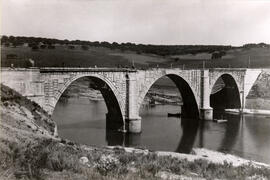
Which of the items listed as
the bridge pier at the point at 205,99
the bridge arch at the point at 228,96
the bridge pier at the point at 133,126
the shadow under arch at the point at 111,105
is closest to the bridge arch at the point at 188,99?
the bridge pier at the point at 205,99

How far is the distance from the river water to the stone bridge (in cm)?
233

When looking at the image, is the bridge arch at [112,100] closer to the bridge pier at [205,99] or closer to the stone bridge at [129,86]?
the stone bridge at [129,86]

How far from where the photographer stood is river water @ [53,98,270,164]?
110ft

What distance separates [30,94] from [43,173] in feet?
62.3

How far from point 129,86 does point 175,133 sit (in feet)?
23.4

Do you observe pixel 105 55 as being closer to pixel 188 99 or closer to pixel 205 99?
pixel 188 99

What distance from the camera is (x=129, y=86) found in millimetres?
38438

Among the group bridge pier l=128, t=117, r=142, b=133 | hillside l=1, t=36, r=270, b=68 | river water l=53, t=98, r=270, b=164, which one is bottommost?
river water l=53, t=98, r=270, b=164

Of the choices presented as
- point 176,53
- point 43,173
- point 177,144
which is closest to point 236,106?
point 177,144

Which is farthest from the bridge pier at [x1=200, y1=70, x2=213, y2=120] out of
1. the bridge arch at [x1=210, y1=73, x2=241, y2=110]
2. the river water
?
the bridge arch at [x1=210, y1=73, x2=241, y2=110]

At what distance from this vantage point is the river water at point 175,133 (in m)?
33.7

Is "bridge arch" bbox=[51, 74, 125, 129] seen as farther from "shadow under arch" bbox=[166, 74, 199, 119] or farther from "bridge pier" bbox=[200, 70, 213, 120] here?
"bridge pier" bbox=[200, 70, 213, 120]

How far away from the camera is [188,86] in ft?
161

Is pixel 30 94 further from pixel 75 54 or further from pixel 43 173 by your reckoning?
pixel 75 54
